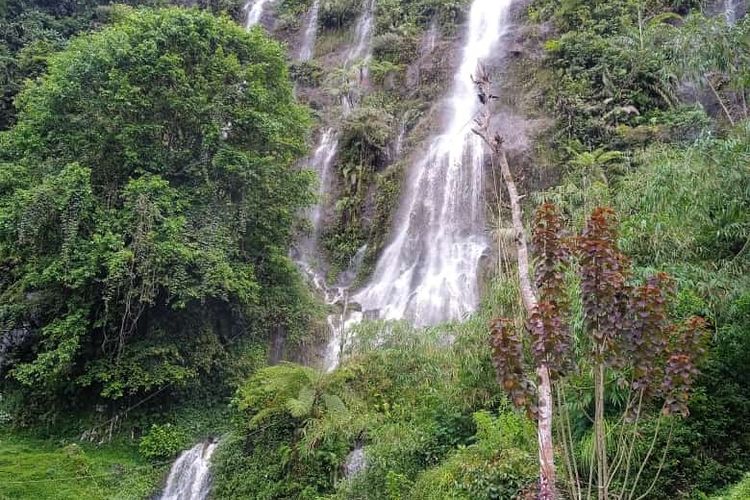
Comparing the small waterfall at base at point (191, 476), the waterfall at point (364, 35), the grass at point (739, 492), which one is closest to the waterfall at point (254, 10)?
the waterfall at point (364, 35)

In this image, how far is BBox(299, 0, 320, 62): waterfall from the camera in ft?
94.1

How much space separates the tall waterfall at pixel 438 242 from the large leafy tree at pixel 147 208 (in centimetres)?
279

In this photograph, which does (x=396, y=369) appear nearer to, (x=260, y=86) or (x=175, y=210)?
(x=175, y=210)

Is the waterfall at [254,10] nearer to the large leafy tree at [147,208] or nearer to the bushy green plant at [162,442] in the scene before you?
the large leafy tree at [147,208]

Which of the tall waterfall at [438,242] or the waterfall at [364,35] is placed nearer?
the tall waterfall at [438,242]

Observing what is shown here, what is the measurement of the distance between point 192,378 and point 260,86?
25.2 feet

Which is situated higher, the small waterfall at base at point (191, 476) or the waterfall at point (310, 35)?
the waterfall at point (310, 35)

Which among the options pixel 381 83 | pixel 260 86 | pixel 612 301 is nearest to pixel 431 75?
pixel 381 83

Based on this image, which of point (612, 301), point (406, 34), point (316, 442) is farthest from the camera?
point (406, 34)

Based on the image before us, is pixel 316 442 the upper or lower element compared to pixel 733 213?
lower

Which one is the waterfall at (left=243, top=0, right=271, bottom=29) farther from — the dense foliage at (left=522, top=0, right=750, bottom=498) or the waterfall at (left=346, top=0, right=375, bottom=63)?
the dense foliage at (left=522, top=0, right=750, bottom=498)

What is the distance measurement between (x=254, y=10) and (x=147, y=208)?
898 inches

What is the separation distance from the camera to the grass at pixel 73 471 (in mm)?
10930

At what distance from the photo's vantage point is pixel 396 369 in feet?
34.0
